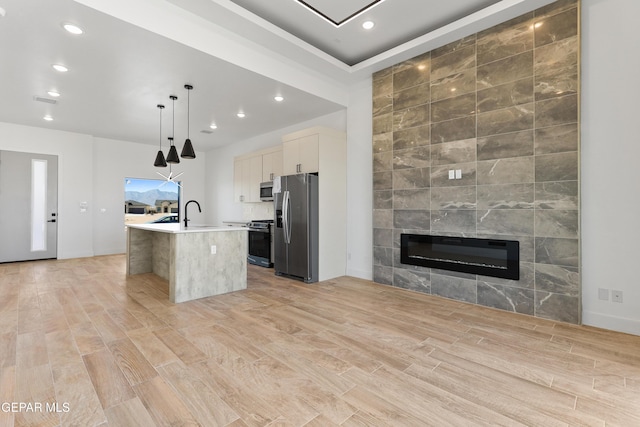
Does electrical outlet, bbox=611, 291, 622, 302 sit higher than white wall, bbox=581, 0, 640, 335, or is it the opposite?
white wall, bbox=581, 0, 640, 335

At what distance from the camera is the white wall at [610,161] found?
2.68 meters

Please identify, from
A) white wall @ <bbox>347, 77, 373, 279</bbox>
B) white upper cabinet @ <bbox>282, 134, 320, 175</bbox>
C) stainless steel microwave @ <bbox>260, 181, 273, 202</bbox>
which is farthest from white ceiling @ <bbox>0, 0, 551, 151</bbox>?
A: stainless steel microwave @ <bbox>260, 181, 273, 202</bbox>

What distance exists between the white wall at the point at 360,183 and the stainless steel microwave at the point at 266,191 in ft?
6.32

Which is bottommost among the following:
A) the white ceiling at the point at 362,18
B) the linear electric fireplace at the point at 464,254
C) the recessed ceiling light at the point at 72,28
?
the linear electric fireplace at the point at 464,254

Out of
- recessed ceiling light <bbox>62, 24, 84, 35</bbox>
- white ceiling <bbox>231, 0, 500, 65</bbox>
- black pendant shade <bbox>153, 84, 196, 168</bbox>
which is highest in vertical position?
white ceiling <bbox>231, 0, 500, 65</bbox>

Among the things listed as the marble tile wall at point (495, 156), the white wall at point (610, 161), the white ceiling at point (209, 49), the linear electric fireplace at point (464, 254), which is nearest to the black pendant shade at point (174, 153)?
the white ceiling at point (209, 49)

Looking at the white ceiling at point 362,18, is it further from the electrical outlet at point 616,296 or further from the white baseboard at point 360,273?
the white baseboard at point 360,273

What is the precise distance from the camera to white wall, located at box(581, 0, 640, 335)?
268 cm

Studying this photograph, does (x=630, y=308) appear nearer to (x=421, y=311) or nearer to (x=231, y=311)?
(x=421, y=311)

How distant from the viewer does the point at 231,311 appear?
328cm

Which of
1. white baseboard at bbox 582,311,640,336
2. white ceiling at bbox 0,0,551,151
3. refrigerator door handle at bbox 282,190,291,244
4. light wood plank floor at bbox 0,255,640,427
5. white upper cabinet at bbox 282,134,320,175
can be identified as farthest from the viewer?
refrigerator door handle at bbox 282,190,291,244

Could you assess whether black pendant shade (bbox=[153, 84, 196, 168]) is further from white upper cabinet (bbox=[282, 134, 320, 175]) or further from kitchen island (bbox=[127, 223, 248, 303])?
white upper cabinet (bbox=[282, 134, 320, 175])

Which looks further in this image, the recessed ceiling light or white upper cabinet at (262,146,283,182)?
white upper cabinet at (262,146,283,182)

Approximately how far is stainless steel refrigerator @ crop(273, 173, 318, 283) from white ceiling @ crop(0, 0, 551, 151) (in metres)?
1.40
